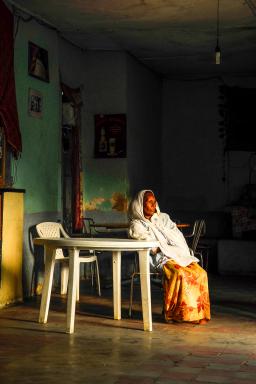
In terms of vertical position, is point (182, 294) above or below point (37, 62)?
below

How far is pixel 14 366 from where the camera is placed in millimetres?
4660

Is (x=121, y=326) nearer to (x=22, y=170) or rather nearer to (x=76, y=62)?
(x=22, y=170)

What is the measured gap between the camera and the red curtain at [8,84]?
721cm

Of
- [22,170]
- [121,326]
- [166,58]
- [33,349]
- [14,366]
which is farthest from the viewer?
[166,58]

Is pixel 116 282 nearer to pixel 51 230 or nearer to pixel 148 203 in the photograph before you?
pixel 148 203

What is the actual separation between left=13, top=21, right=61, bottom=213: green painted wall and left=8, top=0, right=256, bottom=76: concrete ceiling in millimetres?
303

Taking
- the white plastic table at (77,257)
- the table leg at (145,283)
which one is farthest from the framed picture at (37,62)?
the table leg at (145,283)

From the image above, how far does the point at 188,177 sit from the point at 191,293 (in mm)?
6258

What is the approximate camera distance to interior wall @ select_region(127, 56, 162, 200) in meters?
10.5

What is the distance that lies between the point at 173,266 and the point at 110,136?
4174mm

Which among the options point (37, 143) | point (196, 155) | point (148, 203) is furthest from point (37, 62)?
point (196, 155)

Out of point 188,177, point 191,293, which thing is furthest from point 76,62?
point 191,293

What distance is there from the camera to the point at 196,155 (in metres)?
12.4

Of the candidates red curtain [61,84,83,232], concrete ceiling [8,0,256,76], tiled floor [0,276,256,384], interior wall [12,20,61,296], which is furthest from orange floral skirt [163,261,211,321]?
red curtain [61,84,83,232]
